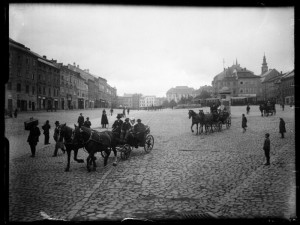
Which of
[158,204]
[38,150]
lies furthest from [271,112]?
[38,150]

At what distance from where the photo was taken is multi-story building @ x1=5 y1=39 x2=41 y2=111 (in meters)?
3.57

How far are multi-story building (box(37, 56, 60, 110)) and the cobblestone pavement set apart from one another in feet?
1.07

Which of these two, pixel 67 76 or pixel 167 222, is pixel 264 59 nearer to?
pixel 167 222

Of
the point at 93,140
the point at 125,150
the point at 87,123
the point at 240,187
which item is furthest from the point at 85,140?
the point at 240,187

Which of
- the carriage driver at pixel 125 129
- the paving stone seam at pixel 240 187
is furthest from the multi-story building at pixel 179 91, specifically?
the paving stone seam at pixel 240 187

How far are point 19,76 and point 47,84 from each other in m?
0.88

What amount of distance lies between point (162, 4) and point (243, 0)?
1443mm

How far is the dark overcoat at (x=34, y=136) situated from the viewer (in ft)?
13.8

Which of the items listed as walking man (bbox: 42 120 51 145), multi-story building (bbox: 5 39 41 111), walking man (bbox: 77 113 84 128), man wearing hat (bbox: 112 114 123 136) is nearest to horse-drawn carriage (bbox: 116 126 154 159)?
man wearing hat (bbox: 112 114 123 136)

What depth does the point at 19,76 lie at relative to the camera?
3.91 m

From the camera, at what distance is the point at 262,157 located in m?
4.63

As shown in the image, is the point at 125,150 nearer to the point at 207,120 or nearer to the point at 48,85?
the point at 48,85

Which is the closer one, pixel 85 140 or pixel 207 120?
pixel 85 140

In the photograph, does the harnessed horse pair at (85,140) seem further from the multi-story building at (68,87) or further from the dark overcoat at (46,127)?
the multi-story building at (68,87)
